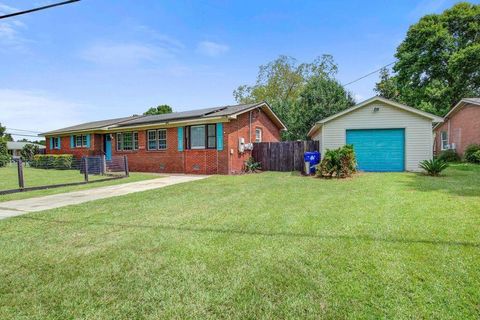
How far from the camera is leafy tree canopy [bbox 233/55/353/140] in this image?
24.0 m

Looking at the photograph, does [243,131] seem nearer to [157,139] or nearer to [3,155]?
[157,139]

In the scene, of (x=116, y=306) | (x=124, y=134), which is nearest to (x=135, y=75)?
(x=124, y=134)

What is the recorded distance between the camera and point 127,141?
17.9m

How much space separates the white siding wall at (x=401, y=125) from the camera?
40.9 feet

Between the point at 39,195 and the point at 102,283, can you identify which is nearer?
the point at 102,283

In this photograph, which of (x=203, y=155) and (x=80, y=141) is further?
(x=80, y=141)

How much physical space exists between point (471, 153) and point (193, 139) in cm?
1744

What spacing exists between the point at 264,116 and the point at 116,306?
1626cm

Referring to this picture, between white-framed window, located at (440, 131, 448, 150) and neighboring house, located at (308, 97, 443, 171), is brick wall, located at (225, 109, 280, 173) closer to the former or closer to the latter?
neighboring house, located at (308, 97, 443, 171)

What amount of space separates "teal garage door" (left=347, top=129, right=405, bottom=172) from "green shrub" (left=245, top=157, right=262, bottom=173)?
5072mm

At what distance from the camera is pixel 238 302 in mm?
2275

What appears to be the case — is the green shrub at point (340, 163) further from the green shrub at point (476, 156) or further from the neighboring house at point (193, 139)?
the green shrub at point (476, 156)

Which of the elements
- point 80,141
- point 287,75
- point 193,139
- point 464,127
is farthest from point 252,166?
point 287,75

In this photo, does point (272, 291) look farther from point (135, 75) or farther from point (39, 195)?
point (135, 75)
